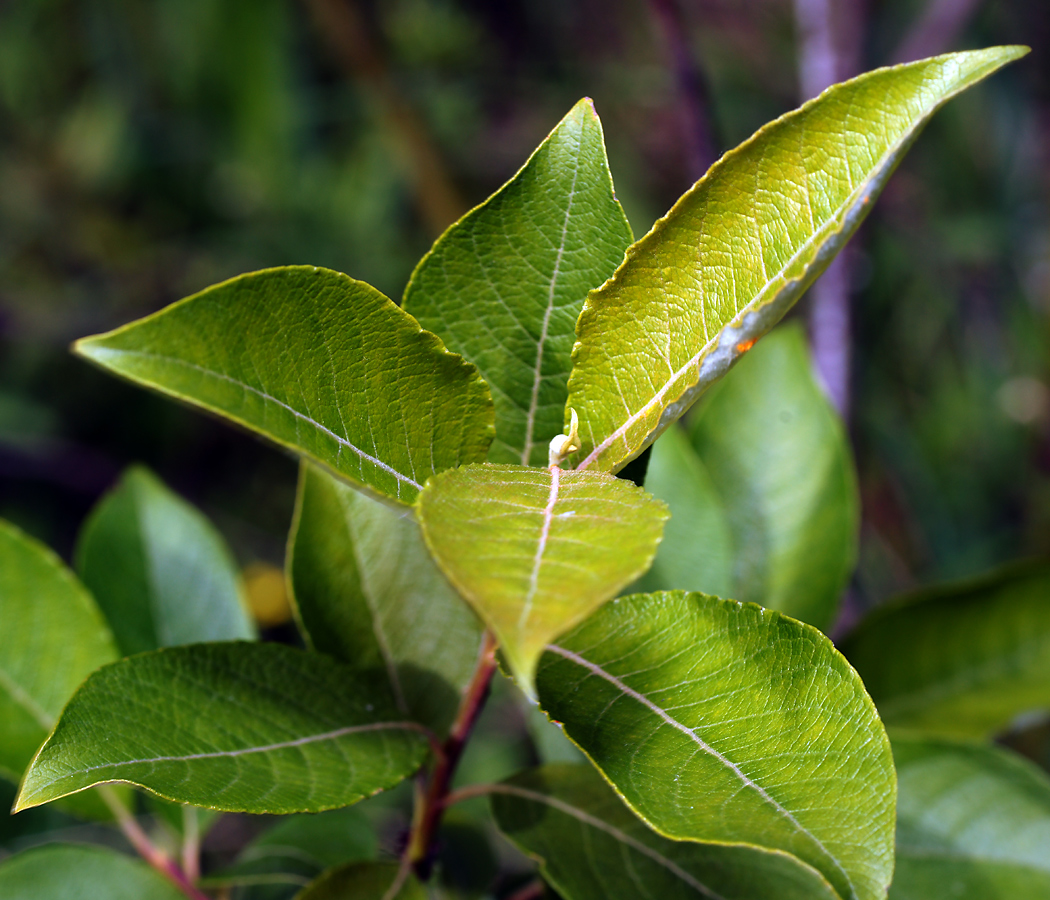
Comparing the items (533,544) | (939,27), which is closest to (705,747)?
(533,544)

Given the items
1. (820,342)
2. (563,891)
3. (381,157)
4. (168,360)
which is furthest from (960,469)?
(168,360)

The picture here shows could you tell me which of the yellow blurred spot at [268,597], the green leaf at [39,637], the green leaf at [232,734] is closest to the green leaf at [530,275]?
the green leaf at [232,734]

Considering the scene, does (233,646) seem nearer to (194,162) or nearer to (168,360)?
(168,360)

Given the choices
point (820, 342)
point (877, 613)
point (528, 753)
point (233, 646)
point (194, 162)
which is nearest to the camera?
point (233, 646)

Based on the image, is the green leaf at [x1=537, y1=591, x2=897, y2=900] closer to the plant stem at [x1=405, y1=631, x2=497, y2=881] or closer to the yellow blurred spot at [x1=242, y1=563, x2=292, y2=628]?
the plant stem at [x1=405, y1=631, x2=497, y2=881]

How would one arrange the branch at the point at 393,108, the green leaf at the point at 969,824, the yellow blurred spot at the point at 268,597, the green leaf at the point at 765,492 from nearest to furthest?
the green leaf at the point at 969,824
the green leaf at the point at 765,492
the branch at the point at 393,108
the yellow blurred spot at the point at 268,597

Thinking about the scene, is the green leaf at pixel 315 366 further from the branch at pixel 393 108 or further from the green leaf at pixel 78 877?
the branch at pixel 393 108
